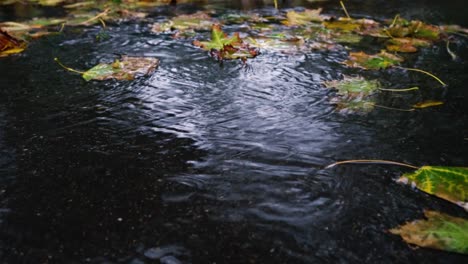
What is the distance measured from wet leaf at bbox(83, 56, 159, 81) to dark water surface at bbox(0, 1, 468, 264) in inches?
4.0

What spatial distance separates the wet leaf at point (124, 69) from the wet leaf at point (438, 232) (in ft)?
5.59

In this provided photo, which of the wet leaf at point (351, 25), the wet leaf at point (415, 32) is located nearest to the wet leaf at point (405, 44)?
the wet leaf at point (415, 32)

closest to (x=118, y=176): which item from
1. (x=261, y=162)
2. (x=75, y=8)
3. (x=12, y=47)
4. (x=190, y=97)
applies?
(x=261, y=162)

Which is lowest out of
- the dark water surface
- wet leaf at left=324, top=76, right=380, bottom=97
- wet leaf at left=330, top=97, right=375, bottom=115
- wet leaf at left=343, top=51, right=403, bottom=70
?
the dark water surface

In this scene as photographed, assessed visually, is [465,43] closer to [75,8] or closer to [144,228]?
[144,228]

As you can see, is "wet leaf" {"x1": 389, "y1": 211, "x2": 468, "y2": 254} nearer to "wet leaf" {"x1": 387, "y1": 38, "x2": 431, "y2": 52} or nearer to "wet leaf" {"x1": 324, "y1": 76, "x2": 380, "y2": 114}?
"wet leaf" {"x1": 324, "y1": 76, "x2": 380, "y2": 114}

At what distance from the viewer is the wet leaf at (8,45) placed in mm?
2557

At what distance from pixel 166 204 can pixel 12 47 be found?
2241mm

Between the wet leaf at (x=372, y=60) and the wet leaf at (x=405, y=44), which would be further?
the wet leaf at (x=405, y=44)

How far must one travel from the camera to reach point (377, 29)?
3.24 metres

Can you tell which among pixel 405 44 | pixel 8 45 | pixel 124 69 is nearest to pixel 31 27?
pixel 8 45

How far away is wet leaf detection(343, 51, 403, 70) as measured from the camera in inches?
91.1

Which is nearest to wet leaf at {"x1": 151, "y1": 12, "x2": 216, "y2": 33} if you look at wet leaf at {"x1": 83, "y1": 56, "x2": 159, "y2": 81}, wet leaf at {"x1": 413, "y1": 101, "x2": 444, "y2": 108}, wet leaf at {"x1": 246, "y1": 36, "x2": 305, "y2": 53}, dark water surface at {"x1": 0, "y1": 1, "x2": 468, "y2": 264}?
wet leaf at {"x1": 246, "y1": 36, "x2": 305, "y2": 53}

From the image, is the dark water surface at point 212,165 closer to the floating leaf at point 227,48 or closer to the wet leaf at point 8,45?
the floating leaf at point 227,48
